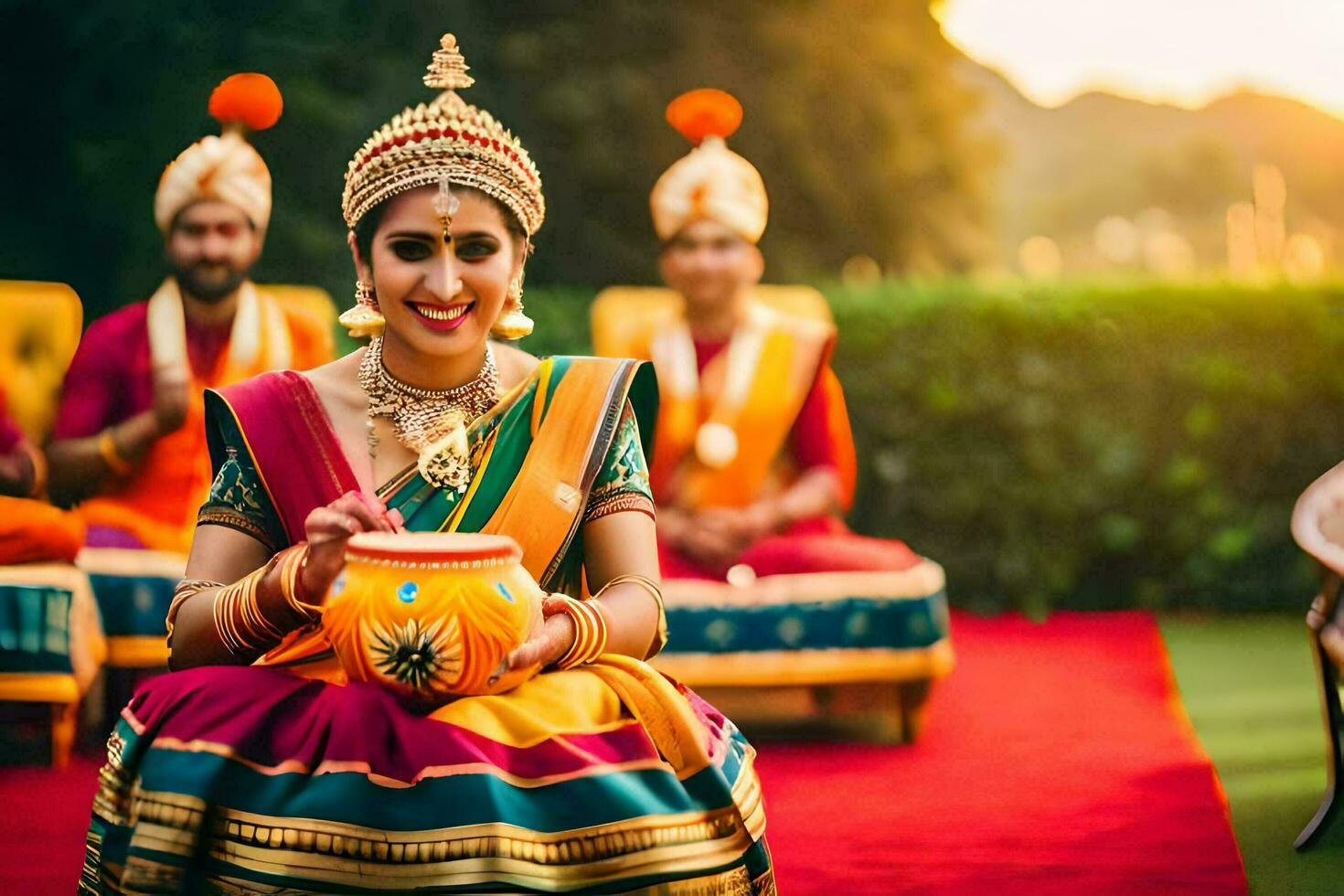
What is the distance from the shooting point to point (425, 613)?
259 cm

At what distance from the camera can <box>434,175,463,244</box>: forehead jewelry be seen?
3.05 meters

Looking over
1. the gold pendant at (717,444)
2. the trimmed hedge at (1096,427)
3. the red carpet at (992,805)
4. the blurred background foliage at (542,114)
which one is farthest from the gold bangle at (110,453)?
the blurred background foliage at (542,114)

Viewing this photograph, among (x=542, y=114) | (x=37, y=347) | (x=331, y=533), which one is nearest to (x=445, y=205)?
(x=331, y=533)

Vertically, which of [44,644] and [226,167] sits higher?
[226,167]

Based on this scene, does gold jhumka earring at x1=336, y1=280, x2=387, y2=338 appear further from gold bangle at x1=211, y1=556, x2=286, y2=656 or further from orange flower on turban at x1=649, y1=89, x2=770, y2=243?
orange flower on turban at x1=649, y1=89, x2=770, y2=243

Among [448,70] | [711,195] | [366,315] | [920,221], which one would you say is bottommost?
[366,315]

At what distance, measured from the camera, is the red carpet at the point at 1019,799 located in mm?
4512

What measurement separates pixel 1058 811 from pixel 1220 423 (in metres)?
4.68

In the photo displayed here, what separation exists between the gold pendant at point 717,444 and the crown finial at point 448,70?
3503 millimetres

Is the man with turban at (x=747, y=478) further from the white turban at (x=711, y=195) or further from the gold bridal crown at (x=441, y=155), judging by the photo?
the gold bridal crown at (x=441, y=155)

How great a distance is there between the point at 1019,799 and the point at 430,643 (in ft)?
10.6

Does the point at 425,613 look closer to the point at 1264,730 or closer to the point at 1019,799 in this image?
the point at 1019,799

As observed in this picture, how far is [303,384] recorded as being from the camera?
125 inches

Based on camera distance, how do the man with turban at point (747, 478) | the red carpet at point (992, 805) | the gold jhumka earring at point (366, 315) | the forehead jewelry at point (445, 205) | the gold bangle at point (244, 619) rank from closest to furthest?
the gold bangle at point (244, 619) < the forehead jewelry at point (445, 205) < the gold jhumka earring at point (366, 315) < the red carpet at point (992, 805) < the man with turban at point (747, 478)
